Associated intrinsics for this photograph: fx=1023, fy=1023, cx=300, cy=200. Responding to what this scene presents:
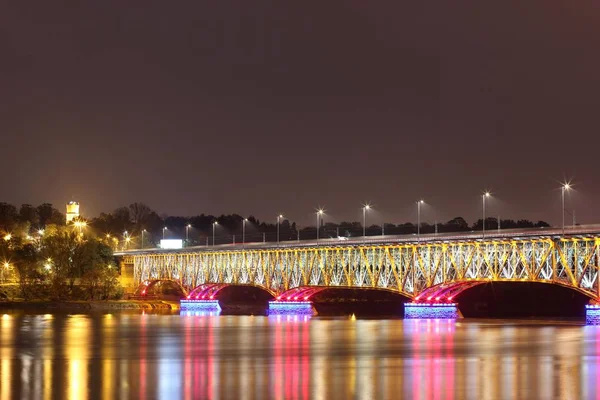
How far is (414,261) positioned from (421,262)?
0.98 meters

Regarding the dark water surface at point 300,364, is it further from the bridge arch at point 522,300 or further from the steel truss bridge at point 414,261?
the bridge arch at point 522,300

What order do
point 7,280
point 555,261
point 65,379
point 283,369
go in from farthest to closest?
point 7,280
point 555,261
point 283,369
point 65,379

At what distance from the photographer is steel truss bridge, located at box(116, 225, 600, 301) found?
345 feet

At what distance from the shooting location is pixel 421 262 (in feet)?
Answer: 415

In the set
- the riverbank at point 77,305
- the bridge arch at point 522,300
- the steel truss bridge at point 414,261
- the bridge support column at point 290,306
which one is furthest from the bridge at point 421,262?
the bridge arch at point 522,300

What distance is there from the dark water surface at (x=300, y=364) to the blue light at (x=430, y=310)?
3761 cm

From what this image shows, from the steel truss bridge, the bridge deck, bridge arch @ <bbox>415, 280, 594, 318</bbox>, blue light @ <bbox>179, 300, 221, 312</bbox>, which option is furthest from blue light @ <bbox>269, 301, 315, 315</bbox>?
bridge arch @ <bbox>415, 280, 594, 318</bbox>

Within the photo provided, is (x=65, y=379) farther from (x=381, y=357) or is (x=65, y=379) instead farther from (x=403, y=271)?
(x=403, y=271)

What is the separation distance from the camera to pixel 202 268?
182 meters

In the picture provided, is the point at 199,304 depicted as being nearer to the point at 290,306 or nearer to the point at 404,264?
the point at 290,306

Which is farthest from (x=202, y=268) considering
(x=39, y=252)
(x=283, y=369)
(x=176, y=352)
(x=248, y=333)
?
(x=283, y=369)

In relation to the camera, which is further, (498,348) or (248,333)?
(248,333)

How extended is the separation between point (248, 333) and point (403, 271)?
56162 mm

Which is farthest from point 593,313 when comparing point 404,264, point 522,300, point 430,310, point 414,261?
point 522,300
